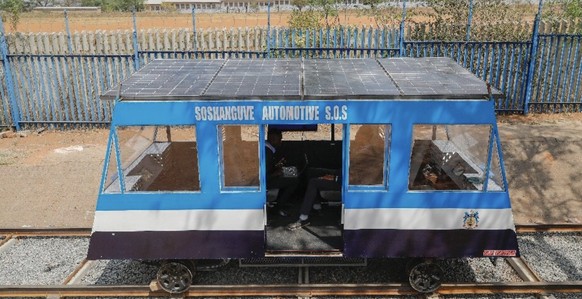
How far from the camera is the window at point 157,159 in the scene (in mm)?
6375

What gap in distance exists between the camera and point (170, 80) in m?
6.85

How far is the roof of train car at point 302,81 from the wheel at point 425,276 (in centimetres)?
239

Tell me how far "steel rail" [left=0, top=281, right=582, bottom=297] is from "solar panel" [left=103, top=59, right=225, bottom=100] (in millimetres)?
2692

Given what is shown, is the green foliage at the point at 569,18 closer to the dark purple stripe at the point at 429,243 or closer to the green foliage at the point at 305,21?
the green foliage at the point at 305,21

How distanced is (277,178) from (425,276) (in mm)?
2559

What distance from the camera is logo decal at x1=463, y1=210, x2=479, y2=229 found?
641 centimetres

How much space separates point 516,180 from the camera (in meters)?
10.6

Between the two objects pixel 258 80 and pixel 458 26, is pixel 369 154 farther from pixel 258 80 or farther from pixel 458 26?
pixel 458 26

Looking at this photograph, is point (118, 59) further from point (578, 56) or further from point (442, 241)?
point (578, 56)

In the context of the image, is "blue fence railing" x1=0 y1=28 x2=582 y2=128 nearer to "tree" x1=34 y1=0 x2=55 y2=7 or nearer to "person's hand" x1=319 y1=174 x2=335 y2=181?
"person's hand" x1=319 y1=174 x2=335 y2=181

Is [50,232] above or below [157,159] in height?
below

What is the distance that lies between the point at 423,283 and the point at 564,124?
342 inches

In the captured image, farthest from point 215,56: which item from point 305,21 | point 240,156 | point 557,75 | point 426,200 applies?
point 557,75

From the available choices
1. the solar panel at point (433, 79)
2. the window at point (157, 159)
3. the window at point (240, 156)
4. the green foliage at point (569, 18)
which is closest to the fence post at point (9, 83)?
the window at point (157, 159)
